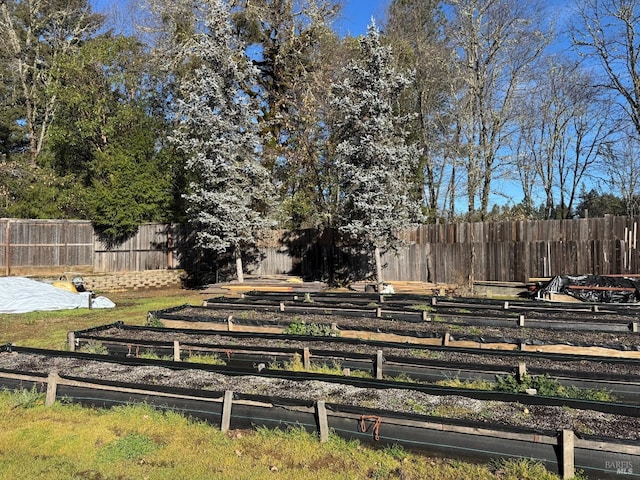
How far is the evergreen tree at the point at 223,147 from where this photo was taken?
56.6 ft

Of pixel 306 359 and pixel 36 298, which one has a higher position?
pixel 36 298

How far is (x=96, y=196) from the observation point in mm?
19828

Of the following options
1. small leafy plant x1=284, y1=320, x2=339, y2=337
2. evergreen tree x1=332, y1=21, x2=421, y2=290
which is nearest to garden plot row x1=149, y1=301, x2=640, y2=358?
small leafy plant x1=284, y1=320, x2=339, y2=337

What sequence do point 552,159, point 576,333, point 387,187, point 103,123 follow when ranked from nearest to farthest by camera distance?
point 576,333 → point 387,187 → point 103,123 → point 552,159

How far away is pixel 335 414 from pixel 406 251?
1356 cm

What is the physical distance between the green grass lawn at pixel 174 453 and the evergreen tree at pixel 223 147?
40.2ft

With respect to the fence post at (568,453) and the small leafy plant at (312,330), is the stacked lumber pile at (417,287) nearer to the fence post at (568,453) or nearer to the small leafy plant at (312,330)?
the small leafy plant at (312,330)

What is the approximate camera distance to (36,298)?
13977 mm

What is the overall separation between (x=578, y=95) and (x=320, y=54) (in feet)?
46.9

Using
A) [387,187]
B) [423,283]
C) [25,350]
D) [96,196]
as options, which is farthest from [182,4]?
[25,350]

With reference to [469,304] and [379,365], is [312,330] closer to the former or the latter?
[379,365]

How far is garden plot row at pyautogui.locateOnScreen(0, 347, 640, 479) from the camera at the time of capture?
3.71m

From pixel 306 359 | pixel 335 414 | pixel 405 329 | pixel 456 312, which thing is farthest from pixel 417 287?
pixel 335 414

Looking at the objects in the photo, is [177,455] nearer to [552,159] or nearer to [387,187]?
[387,187]
